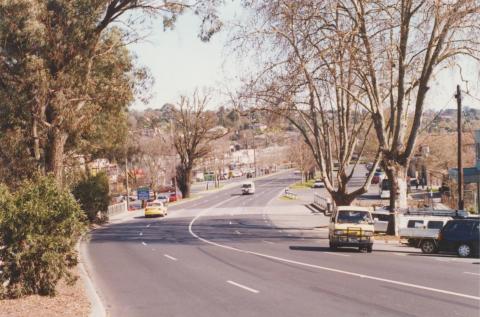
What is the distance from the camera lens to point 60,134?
2705cm

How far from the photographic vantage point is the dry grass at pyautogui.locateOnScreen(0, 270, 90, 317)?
12328 millimetres

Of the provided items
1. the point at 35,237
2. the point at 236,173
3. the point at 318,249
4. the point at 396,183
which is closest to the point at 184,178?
the point at 396,183

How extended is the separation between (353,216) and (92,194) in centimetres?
2769

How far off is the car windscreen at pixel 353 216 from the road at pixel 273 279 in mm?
1328

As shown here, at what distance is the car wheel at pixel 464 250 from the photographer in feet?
80.6

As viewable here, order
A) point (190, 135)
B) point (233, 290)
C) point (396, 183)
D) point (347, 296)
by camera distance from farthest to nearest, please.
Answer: point (190, 135) → point (396, 183) → point (233, 290) → point (347, 296)

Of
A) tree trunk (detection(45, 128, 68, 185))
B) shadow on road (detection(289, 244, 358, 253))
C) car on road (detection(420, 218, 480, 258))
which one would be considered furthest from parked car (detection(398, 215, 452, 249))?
tree trunk (detection(45, 128, 68, 185))

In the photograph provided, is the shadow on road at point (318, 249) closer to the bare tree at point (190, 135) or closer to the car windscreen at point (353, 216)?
the car windscreen at point (353, 216)

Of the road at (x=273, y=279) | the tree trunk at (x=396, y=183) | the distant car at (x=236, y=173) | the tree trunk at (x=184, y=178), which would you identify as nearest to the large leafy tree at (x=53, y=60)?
the road at (x=273, y=279)

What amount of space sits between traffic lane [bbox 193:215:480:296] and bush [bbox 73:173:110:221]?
11734mm

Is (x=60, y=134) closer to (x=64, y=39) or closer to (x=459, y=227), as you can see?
(x=64, y=39)

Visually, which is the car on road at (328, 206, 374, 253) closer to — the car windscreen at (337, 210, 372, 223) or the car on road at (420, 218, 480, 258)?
the car windscreen at (337, 210, 372, 223)

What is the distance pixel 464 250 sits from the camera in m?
24.7

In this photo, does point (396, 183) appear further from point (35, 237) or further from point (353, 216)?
point (35, 237)
